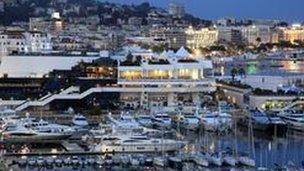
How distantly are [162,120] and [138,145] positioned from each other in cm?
412

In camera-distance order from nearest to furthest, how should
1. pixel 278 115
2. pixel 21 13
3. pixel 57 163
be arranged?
pixel 57 163
pixel 278 115
pixel 21 13

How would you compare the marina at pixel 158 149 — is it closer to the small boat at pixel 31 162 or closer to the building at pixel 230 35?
the small boat at pixel 31 162

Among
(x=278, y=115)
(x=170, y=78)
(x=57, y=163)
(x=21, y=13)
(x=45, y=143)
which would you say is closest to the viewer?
(x=57, y=163)

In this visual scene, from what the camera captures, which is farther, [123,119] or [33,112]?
[33,112]

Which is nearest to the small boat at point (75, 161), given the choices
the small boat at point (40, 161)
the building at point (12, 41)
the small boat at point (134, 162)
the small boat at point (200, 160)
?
the small boat at point (40, 161)

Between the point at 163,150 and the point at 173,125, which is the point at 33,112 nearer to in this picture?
the point at 173,125

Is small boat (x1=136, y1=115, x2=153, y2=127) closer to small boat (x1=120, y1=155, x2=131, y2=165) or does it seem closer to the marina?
the marina

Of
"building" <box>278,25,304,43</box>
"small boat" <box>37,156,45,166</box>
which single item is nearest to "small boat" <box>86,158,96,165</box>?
"small boat" <box>37,156,45,166</box>

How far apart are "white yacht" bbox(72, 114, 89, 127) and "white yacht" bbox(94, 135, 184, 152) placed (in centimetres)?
349

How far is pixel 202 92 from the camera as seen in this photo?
90.3ft

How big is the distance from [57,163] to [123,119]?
5.52 metres

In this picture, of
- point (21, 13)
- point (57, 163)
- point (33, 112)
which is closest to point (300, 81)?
point (33, 112)

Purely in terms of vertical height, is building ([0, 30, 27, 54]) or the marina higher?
building ([0, 30, 27, 54])

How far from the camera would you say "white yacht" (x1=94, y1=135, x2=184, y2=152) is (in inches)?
746
